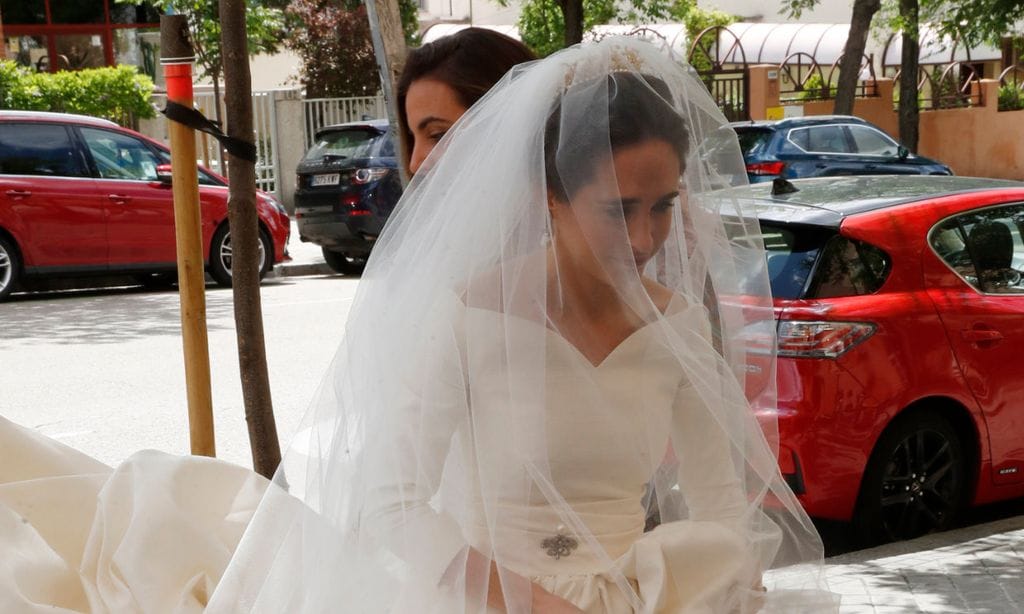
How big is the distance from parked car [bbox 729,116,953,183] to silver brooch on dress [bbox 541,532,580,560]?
13815 mm

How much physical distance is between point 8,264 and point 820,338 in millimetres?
9612

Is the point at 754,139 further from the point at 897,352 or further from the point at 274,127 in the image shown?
the point at 897,352

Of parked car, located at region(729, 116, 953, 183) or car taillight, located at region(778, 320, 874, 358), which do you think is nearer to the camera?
car taillight, located at region(778, 320, 874, 358)

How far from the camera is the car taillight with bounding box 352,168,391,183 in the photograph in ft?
50.6

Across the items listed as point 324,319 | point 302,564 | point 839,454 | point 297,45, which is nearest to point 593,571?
point 302,564

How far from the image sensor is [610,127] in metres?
1.99

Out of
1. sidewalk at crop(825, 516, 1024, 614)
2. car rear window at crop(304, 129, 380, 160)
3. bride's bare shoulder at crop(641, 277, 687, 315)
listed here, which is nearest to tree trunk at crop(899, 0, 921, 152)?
car rear window at crop(304, 129, 380, 160)

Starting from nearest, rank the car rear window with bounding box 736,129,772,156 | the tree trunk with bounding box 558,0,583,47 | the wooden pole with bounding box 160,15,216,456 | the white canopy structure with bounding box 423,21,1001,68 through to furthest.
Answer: the wooden pole with bounding box 160,15,216,456 < the tree trunk with bounding box 558,0,583,47 < the car rear window with bounding box 736,129,772,156 < the white canopy structure with bounding box 423,21,1001,68

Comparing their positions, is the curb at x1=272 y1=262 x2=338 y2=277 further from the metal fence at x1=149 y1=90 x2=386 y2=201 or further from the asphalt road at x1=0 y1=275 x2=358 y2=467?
the metal fence at x1=149 y1=90 x2=386 y2=201

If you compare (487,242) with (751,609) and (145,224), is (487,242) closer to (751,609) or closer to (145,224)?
(751,609)

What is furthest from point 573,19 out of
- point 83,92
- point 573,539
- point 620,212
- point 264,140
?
point 264,140

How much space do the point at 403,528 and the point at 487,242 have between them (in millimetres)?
469

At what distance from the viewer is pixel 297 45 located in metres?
25.5

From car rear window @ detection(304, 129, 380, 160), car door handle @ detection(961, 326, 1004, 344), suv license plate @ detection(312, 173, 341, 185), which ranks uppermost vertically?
car rear window @ detection(304, 129, 380, 160)
